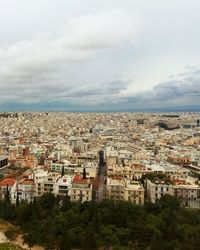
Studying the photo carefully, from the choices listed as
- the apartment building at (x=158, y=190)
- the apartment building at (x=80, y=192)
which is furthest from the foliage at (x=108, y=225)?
the apartment building at (x=158, y=190)

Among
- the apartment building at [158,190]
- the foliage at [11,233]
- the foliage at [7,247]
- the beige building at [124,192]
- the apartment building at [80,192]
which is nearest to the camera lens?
the foliage at [7,247]

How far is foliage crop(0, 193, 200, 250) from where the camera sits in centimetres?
2403

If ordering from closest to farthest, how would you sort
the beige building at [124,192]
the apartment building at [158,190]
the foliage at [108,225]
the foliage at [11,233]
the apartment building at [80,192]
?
the foliage at [108,225], the foliage at [11,233], the apartment building at [80,192], the beige building at [124,192], the apartment building at [158,190]

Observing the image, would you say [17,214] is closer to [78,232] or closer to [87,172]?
[78,232]

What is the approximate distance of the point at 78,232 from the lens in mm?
25719

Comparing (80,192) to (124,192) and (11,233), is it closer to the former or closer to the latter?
(124,192)

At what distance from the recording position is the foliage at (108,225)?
24031mm

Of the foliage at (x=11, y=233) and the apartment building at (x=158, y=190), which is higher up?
the apartment building at (x=158, y=190)

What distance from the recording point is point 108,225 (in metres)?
26.2

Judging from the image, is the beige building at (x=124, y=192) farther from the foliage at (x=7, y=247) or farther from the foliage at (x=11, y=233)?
the foliage at (x=7, y=247)

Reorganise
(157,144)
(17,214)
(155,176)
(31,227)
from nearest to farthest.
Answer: (31,227) < (17,214) < (155,176) < (157,144)

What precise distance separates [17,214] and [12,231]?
2.24 m

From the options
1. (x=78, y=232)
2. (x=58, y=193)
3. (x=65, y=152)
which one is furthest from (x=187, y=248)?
(x=65, y=152)

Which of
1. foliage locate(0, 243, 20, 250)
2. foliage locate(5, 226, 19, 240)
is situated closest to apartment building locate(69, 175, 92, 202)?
foliage locate(5, 226, 19, 240)
